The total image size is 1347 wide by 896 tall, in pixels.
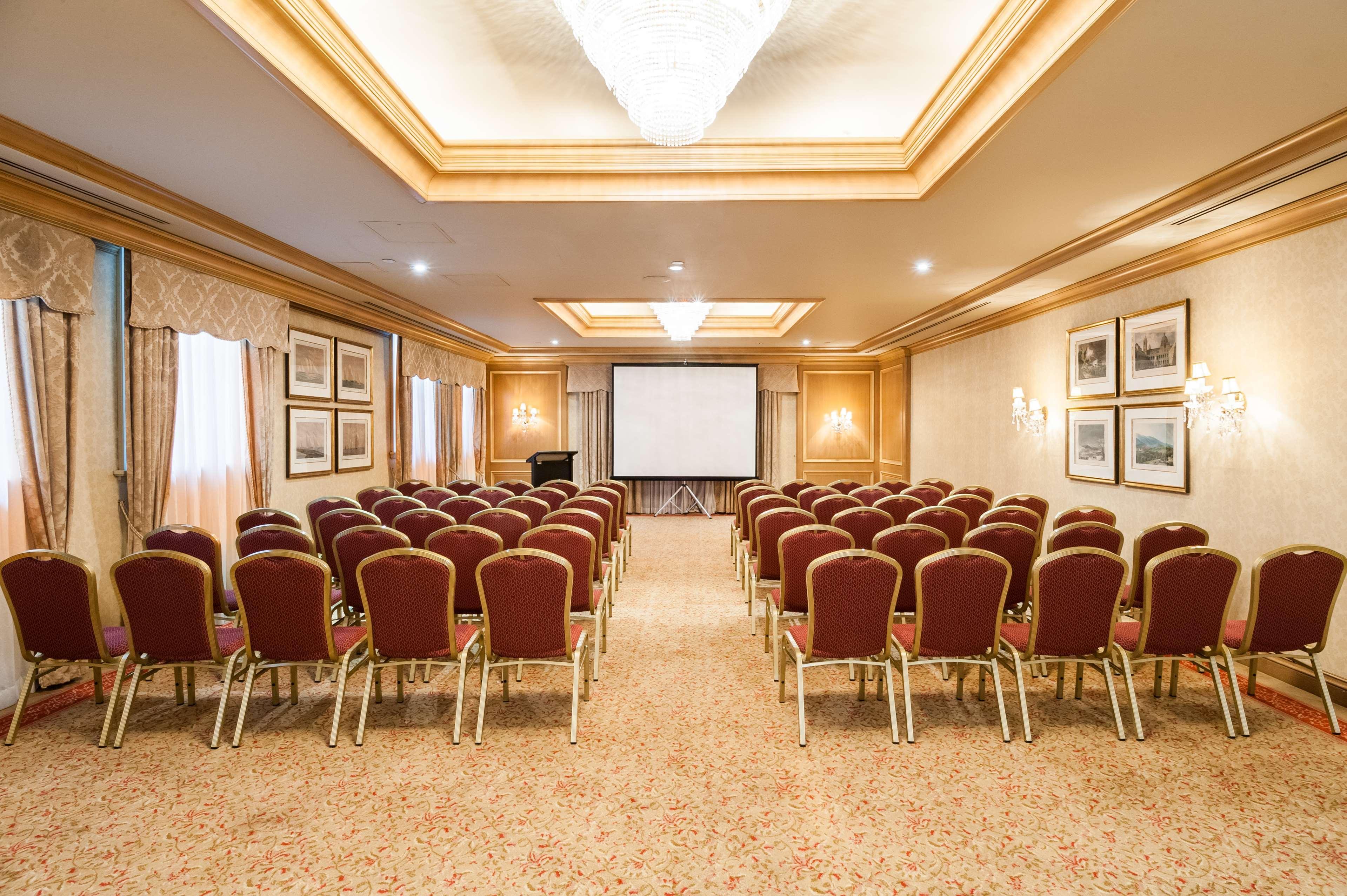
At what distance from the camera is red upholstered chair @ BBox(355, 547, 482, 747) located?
10.1 ft

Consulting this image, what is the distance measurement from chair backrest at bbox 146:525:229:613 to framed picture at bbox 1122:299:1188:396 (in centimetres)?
743

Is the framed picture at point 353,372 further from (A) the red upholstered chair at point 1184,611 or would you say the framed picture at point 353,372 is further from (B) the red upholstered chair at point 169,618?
(A) the red upholstered chair at point 1184,611

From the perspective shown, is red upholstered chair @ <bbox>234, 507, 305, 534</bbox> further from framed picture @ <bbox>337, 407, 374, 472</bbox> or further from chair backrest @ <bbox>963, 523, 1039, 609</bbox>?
chair backrest @ <bbox>963, 523, 1039, 609</bbox>

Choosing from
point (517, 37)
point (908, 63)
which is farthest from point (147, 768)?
point (908, 63)

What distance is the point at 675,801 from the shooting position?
262 centimetres

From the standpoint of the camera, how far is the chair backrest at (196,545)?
152 inches

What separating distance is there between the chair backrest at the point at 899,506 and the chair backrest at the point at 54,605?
18.6 feet

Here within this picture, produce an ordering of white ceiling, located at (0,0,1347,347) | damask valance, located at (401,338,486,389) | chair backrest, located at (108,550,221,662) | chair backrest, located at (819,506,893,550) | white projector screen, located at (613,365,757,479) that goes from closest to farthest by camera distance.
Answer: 1. white ceiling, located at (0,0,1347,347)
2. chair backrest, located at (108,550,221,662)
3. chair backrest, located at (819,506,893,550)
4. damask valance, located at (401,338,486,389)
5. white projector screen, located at (613,365,757,479)

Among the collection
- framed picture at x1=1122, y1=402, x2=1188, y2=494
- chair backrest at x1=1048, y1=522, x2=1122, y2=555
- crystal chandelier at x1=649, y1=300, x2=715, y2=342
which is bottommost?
chair backrest at x1=1048, y1=522, x2=1122, y2=555

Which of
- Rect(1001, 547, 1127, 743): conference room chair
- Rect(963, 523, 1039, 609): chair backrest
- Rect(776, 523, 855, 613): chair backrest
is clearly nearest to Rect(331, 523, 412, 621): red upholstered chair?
Rect(776, 523, 855, 613): chair backrest

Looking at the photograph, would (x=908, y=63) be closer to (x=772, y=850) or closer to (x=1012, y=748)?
(x=1012, y=748)

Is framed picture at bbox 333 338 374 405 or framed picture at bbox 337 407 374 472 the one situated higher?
framed picture at bbox 333 338 374 405

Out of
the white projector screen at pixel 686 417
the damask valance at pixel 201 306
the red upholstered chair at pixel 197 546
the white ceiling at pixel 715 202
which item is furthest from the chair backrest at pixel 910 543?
the white projector screen at pixel 686 417

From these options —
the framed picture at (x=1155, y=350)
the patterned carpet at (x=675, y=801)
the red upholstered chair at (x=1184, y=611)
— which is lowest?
the patterned carpet at (x=675, y=801)
